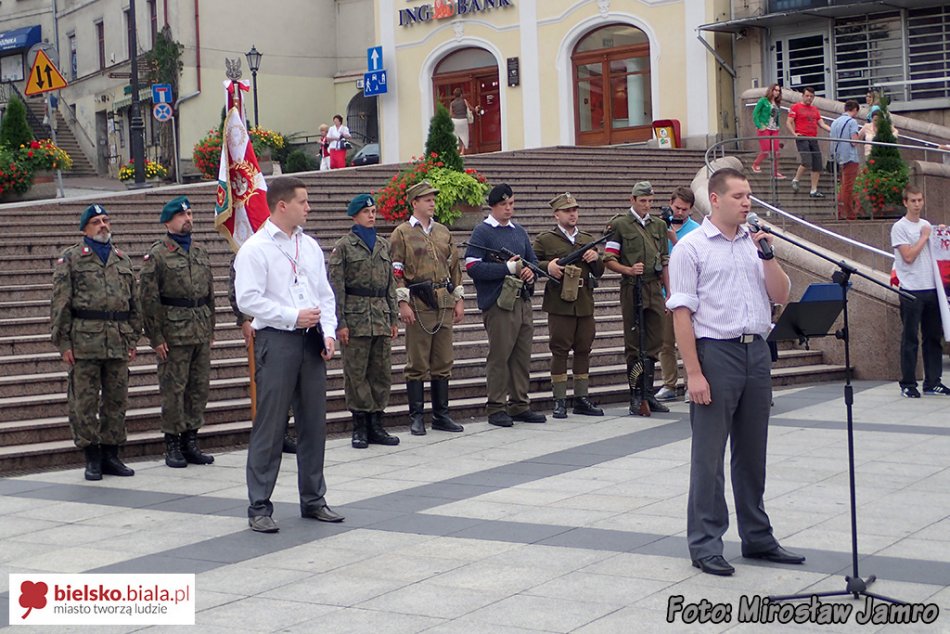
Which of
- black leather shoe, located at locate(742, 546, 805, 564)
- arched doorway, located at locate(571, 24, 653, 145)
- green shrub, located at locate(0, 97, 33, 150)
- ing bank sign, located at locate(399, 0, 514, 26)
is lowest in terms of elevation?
black leather shoe, located at locate(742, 546, 805, 564)

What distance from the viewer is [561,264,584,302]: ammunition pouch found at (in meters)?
11.6

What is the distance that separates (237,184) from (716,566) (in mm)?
6145

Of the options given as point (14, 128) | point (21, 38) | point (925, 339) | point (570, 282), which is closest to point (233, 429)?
point (570, 282)

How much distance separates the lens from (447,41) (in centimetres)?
3422

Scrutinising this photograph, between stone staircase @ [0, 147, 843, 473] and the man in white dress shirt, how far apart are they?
3064 millimetres

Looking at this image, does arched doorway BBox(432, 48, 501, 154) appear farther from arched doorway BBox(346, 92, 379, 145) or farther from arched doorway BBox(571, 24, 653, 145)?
arched doorway BBox(346, 92, 379, 145)

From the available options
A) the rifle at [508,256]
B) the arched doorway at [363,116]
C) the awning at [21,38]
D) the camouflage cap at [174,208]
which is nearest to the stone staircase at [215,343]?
the rifle at [508,256]

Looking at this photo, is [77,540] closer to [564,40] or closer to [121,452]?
[121,452]

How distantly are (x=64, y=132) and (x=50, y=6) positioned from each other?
6417 mm

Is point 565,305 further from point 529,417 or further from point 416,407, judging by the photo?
point 416,407

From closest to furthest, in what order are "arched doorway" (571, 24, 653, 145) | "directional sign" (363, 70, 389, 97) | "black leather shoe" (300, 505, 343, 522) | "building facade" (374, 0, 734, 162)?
1. "black leather shoe" (300, 505, 343, 522)
2. "building facade" (374, 0, 734, 162)
3. "arched doorway" (571, 24, 653, 145)
4. "directional sign" (363, 70, 389, 97)

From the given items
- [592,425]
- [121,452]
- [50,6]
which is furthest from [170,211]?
[50,6]

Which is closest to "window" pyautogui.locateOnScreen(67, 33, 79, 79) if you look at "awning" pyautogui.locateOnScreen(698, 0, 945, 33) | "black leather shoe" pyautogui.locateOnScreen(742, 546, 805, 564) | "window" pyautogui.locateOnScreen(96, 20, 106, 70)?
"window" pyautogui.locateOnScreen(96, 20, 106, 70)

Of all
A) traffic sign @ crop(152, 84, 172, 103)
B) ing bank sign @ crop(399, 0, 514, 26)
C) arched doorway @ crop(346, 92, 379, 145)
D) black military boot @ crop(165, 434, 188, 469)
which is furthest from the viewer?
arched doorway @ crop(346, 92, 379, 145)
